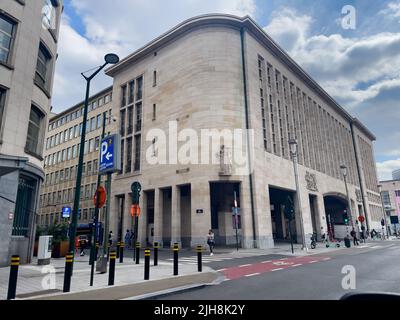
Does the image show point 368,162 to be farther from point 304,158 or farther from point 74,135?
point 74,135

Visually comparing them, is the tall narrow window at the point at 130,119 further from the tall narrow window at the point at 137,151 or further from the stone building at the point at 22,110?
the stone building at the point at 22,110

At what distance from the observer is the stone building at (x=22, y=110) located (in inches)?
534

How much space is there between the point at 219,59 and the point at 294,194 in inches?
765

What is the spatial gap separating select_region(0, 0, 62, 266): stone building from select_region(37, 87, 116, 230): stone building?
26436 mm

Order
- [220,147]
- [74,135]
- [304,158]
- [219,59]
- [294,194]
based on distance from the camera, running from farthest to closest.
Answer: [74,135] → [304,158] → [294,194] → [219,59] → [220,147]

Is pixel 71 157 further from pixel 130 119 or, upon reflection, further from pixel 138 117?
pixel 138 117

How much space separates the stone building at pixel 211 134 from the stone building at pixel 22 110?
14452 millimetres

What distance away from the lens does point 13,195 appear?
13656 mm

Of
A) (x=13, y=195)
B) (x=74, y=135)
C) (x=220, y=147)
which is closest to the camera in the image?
(x=13, y=195)

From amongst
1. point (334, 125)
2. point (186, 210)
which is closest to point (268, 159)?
point (186, 210)

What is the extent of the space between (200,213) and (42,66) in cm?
1724

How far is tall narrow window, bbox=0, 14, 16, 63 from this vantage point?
14.5 meters

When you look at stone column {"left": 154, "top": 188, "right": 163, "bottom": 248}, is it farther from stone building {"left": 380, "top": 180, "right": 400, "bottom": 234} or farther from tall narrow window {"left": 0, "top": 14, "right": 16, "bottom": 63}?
stone building {"left": 380, "top": 180, "right": 400, "bottom": 234}
